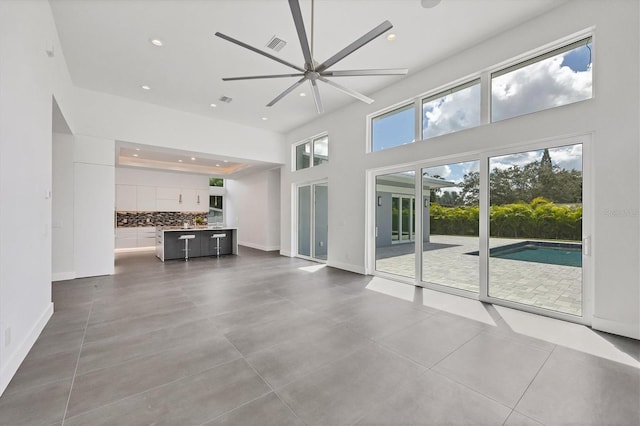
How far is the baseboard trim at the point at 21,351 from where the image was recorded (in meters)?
2.06

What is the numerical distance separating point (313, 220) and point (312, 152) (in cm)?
198

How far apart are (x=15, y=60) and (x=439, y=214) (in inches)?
217

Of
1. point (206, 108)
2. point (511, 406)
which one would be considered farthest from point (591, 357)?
point (206, 108)

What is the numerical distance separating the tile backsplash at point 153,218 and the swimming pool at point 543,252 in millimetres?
10919

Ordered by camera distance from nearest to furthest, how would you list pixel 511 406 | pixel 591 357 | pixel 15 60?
1. pixel 511 406
2. pixel 15 60
3. pixel 591 357

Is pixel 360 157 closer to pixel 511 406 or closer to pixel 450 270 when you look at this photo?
pixel 450 270

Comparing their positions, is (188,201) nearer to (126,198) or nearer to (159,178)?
(159,178)

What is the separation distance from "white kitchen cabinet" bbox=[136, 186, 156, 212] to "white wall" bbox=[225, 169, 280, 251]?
3.15 meters

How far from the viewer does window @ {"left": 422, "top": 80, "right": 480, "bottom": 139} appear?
4355 millimetres

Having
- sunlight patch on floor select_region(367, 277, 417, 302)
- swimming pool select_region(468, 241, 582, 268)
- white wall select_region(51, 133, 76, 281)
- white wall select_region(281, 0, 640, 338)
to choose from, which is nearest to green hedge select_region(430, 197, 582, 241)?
swimming pool select_region(468, 241, 582, 268)

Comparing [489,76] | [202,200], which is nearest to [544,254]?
[489,76]

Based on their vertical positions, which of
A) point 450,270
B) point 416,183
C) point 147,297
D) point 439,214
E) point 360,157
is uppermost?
point 360,157

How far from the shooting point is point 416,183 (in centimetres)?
509

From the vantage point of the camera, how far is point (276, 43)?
4.04 metres
